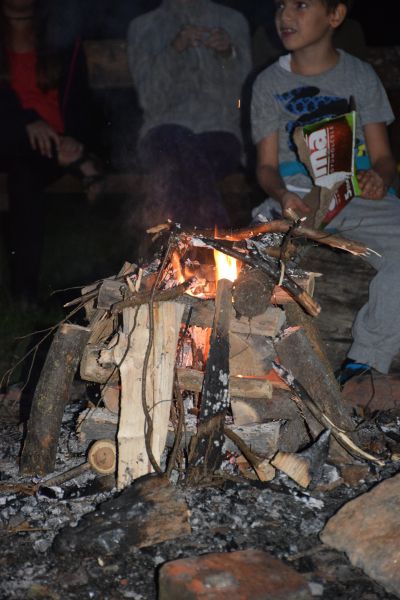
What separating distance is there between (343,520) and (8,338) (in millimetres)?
3140

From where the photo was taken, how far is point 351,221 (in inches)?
156

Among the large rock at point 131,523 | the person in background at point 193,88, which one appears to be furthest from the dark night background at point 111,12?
the large rock at point 131,523

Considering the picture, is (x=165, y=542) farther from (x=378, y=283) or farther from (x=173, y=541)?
(x=378, y=283)

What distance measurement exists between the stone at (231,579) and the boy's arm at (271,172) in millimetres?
1992

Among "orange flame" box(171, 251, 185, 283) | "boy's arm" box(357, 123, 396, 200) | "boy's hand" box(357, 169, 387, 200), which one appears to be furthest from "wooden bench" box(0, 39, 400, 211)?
"orange flame" box(171, 251, 185, 283)

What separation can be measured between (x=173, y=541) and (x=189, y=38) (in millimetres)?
3826

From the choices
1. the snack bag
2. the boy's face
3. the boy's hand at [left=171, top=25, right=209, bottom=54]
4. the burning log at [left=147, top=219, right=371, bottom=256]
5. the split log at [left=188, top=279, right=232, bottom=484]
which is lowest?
the split log at [left=188, top=279, right=232, bottom=484]

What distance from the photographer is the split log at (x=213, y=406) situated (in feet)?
8.86

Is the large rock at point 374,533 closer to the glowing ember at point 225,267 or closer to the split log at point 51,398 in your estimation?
the glowing ember at point 225,267

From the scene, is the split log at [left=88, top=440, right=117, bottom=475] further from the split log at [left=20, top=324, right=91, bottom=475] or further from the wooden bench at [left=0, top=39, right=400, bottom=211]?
the wooden bench at [left=0, top=39, right=400, bottom=211]

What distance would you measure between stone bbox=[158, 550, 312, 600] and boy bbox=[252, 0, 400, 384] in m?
1.73

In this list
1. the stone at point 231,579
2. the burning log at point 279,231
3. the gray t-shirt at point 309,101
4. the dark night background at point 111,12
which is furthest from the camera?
the dark night background at point 111,12

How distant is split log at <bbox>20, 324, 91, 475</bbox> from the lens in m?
2.83

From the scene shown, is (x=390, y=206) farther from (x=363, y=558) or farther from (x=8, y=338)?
(x=8, y=338)
